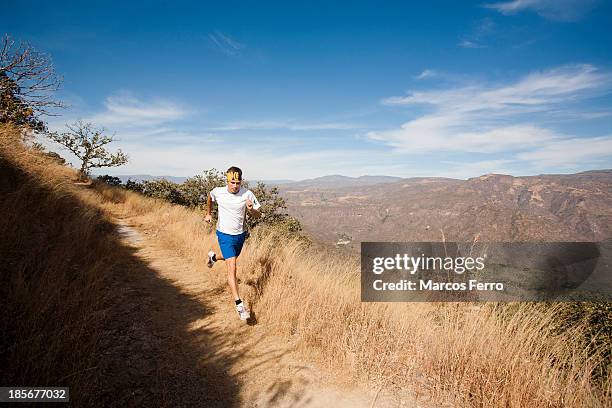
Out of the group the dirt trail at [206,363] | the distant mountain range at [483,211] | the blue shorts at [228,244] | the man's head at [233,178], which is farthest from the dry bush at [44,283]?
the distant mountain range at [483,211]

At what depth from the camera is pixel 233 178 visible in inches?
187

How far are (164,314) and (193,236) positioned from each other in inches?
184

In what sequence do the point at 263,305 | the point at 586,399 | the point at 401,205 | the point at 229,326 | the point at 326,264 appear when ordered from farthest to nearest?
the point at 401,205
the point at 326,264
the point at 263,305
the point at 229,326
the point at 586,399

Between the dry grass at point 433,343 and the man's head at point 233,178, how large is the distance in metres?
1.88

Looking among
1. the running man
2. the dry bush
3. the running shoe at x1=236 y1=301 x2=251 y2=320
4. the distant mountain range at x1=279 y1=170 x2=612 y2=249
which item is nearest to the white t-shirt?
the running man

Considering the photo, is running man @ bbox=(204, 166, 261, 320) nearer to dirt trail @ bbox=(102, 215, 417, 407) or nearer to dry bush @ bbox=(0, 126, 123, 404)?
dirt trail @ bbox=(102, 215, 417, 407)

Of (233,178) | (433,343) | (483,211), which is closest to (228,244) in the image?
(233,178)

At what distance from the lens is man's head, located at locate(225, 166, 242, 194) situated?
15.6 feet

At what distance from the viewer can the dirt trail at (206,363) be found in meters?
2.99

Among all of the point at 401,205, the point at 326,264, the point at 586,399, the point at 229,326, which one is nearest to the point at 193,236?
the point at 326,264

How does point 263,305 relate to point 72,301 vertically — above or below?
below

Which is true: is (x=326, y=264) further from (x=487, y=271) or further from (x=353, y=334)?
(x=487, y=271)

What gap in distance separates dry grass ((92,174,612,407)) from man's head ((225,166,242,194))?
6.17ft

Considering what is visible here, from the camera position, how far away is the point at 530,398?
9.58 feet
